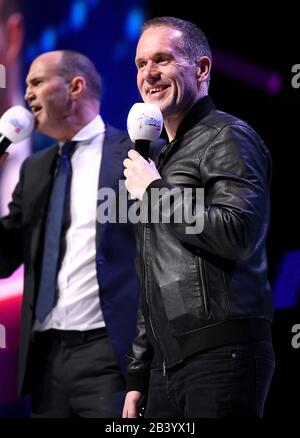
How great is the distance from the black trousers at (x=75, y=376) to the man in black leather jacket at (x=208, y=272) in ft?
→ 1.74

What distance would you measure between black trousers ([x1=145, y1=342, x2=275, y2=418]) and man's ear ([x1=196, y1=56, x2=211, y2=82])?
0.78 m

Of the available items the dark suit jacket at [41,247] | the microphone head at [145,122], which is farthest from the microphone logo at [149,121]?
the dark suit jacket at [41,247]

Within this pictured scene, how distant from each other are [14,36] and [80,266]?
1084 mm

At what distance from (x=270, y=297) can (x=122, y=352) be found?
79 centimetres

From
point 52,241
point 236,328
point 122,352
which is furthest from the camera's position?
point 52,241

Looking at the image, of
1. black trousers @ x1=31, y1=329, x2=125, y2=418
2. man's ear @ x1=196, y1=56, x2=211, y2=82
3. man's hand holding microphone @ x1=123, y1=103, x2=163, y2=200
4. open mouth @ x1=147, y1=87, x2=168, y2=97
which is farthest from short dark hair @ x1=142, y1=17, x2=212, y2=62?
black trousers @ x1=31, y1=329, x2=125, y2=418

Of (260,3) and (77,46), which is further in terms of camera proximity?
(77,46)

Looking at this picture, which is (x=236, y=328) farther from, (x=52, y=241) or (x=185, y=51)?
(x=52, y=241)

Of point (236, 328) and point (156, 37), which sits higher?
point (156, 37)

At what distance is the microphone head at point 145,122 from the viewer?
1728 mm

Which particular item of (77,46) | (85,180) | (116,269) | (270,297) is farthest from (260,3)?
(270,297)

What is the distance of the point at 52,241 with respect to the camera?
248 centimetres

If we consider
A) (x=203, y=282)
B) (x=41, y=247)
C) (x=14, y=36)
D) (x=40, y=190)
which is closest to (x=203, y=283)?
(x=203, y=282)

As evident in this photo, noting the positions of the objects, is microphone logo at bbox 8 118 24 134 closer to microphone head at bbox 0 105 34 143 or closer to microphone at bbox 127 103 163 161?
microphone head at bbox 0 105 34 143
